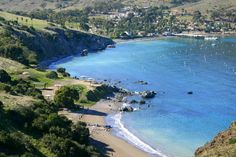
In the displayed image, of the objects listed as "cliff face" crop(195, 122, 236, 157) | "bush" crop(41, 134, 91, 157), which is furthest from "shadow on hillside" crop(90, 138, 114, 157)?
"cliff face" crop(195, 122, 236, 157)

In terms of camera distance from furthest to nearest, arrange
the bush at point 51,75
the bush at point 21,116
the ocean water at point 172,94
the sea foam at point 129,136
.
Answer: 1. the bush at point 51,75
2. the ocean water at point 172,94
3. the sea foam at point 129,136
4. the bush at point 21,116

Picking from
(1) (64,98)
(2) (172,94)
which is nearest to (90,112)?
(1) (64,98)

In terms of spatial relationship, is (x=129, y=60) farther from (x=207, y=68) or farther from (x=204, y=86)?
(x=204, y=86)

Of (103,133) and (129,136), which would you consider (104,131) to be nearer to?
(103,133)

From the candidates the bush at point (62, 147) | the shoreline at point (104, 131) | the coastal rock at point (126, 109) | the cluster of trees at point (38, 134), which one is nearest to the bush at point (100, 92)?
the shoreline at point (104, 131)

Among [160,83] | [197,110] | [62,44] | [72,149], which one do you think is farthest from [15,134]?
[62,44]

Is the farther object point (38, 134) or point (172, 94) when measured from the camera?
point (172, 94)

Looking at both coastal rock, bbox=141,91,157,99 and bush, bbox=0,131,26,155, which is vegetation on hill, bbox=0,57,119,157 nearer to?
bush, bbox=0,131,26,155

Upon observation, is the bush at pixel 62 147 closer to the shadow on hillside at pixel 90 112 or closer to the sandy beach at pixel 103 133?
the sandy beach at pixel 103 133
